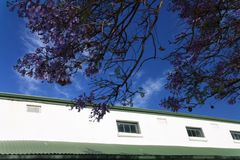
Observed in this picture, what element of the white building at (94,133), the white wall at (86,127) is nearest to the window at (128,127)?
the white building at (94,133)

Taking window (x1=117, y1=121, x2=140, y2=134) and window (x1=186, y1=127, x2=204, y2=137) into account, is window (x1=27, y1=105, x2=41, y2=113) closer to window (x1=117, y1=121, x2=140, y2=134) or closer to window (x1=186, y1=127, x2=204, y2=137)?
window (x1=117, y1=121, x2=140, y2=134)

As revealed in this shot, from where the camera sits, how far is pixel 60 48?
5.42 metres

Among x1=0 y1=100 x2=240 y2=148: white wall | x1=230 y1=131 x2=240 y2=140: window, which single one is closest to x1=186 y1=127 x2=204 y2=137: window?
x1=0 y1=100 x2=240 y2=148: white wall

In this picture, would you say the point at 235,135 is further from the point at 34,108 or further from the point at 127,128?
the point at 34,108

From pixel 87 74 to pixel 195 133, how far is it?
1693 cm

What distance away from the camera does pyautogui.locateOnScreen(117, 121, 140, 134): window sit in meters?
17.0

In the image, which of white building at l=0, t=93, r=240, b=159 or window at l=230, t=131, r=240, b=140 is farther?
window at l=230, t=131, r=240, b=140

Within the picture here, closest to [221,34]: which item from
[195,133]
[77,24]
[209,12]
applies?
[209,12]

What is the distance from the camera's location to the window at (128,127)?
17.0 metres

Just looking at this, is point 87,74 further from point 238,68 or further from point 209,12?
point 238,68

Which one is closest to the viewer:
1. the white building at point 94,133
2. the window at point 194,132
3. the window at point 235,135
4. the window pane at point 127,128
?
the white building at point 94,133

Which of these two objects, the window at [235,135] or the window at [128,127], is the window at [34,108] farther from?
the window at [235,135]

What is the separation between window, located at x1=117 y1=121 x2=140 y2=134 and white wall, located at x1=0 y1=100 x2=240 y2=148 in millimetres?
296

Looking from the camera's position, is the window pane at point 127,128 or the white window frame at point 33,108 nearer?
the white window frame at point 33,108
